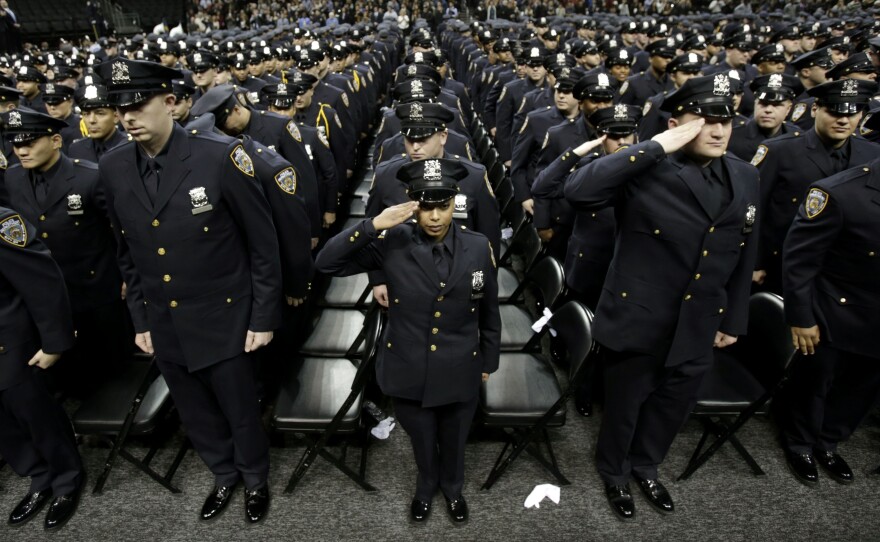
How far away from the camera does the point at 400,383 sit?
8.09 feet

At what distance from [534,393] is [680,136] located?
1456 mm

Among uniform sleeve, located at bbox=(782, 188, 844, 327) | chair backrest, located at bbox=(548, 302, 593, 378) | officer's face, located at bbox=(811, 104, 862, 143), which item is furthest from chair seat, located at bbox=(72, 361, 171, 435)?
officer's face, located at bbox=(811, 104, 862, 143)

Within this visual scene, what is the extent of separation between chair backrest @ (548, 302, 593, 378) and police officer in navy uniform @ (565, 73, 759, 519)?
0.13 metres

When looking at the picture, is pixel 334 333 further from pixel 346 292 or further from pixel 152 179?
pixel 152 179

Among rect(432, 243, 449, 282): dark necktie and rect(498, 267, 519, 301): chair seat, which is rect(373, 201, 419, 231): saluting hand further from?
rect(498, 267, 519, 301): chair seat

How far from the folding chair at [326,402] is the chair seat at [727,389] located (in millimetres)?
1718

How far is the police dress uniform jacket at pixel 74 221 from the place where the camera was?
10.4 feet

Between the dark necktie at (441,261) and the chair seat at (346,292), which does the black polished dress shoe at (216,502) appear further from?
the dark necktie at (441,261)

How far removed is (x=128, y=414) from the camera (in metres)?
2.78

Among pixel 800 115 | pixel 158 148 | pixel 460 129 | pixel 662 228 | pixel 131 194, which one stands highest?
pixel 158 148

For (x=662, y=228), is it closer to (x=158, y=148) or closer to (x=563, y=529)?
(x=563, y=529)

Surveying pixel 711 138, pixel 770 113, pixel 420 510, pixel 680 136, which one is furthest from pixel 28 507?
pixel 770 113

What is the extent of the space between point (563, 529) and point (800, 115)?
13.4ft

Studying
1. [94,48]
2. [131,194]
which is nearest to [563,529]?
[131,194]
